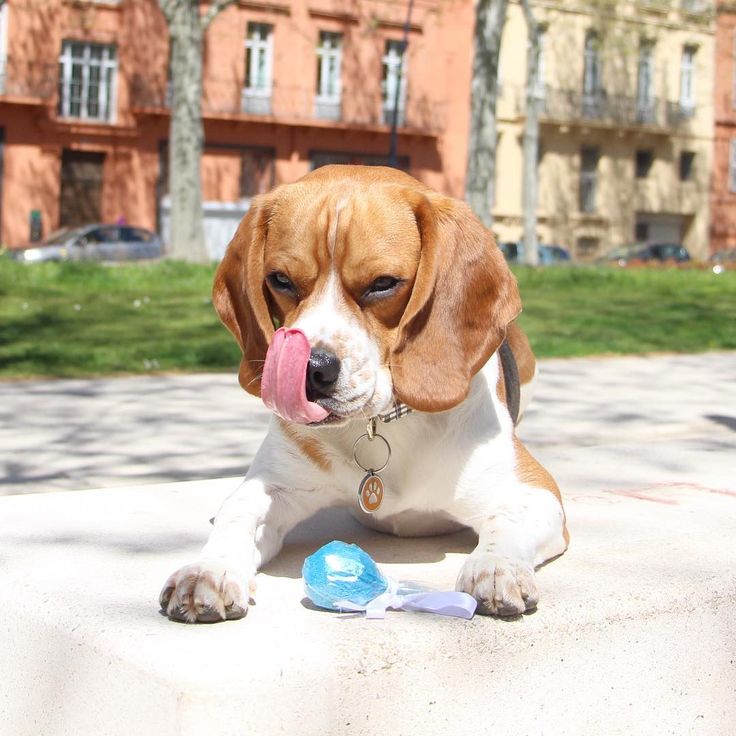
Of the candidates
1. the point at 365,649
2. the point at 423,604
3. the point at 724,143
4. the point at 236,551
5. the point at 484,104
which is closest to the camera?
the point at 365,649

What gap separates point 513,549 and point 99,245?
24.2 metres

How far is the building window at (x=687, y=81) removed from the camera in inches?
1761

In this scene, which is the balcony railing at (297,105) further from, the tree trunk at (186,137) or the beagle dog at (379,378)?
the beagle dog at (379,378)

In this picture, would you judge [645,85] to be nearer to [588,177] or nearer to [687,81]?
[687,81]

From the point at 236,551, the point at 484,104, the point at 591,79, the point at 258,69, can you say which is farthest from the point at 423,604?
the point at 591,79

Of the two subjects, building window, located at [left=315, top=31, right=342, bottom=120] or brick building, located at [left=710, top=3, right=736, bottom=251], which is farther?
brick building, located at [left=710, top=3, right=736, bottom=251]

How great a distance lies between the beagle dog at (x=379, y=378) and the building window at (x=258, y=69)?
3361 centimetres

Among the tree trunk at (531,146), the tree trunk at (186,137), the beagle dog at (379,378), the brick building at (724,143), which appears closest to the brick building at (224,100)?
the tree trunk at (531,146)

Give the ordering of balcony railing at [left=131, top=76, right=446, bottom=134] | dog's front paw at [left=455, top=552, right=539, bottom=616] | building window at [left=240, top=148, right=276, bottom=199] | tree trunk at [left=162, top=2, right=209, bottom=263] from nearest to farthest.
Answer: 1. dog's front paw at [left=455, top=552, right=539, bottom=616]
2. tree trunk at [left=162, top=2, right=209, bottom=263]
3. balcony railing at [left=131, top=76, right=446, bottom=134]
4. building window at [left=240, top=148, right=276, bottom=199]

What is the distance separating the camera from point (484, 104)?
20.8 metres

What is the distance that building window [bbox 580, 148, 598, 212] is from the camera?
42219mm

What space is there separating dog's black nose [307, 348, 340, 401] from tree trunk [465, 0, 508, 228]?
17.8 metres

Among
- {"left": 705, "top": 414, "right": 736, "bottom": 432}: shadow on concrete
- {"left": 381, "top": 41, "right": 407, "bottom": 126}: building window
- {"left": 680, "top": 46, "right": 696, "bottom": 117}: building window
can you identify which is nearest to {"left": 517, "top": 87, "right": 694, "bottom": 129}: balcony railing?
{"left": 680, "top": 46, "right": 696, "bottom": 117}: building window

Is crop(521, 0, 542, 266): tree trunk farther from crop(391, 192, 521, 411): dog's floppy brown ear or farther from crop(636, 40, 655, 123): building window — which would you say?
crop(391, 192, 521, 411): dog's floppy brown ear
